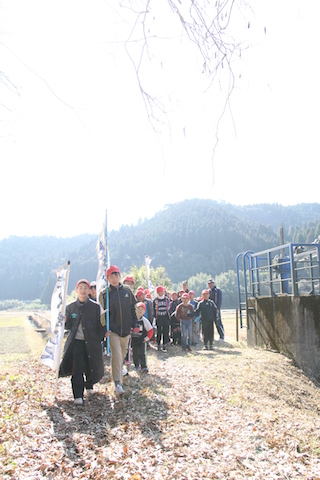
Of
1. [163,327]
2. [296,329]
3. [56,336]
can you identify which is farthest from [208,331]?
[56,336]

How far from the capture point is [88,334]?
721 centimetres

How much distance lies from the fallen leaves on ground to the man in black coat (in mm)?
439

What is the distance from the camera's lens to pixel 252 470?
4.97 meters

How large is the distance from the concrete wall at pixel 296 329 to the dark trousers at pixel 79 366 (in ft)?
22.3

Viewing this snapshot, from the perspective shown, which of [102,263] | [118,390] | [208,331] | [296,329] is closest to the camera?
[118,390]

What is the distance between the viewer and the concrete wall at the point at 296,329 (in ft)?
38.0

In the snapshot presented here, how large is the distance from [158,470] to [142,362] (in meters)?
4.87

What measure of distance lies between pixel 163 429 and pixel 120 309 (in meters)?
2.41

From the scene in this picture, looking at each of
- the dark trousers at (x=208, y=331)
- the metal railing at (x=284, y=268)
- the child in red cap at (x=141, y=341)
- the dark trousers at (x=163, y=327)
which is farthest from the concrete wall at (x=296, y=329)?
the child in red cap at (x=141, y=341)

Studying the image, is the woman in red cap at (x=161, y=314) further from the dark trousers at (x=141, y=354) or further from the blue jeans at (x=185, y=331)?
the dark trousers at (x=141, y=354)

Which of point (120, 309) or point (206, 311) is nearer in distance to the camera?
point (120, 309)

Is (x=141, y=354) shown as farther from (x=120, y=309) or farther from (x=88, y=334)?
(x=88, y=334)

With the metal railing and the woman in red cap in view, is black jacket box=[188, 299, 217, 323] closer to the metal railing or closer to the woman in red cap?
the woman in red cap

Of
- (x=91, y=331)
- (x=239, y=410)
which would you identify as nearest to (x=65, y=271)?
(x=91, y=331)
